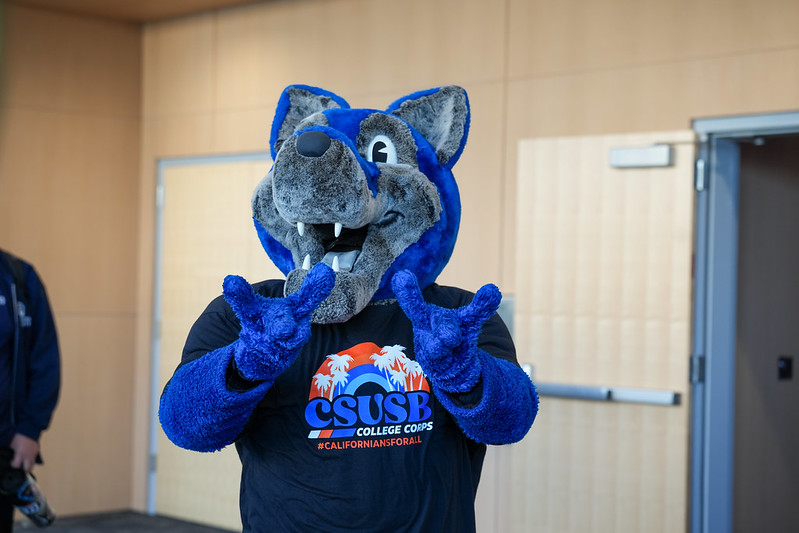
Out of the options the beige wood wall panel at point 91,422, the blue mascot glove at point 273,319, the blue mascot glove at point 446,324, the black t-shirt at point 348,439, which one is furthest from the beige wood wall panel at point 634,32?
the beige wood wall panel at point 91,422

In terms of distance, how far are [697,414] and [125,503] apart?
10.9ft

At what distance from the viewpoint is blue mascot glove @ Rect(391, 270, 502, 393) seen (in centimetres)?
130

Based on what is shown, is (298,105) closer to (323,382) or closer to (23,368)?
(323,382)

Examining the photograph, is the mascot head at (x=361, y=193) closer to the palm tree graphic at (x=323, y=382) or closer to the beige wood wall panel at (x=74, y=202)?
the palm tree graphic at (x=323, y=382)

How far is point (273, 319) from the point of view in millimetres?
1279

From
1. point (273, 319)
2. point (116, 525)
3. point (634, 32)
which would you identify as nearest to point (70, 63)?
point (116, 525)

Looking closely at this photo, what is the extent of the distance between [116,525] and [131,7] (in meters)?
2.80

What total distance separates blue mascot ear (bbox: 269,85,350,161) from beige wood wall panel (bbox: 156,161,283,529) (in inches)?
106

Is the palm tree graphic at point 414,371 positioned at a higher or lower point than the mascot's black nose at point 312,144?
lower

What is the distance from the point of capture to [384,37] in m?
4.35

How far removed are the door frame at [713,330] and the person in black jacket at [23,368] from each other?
240 cm

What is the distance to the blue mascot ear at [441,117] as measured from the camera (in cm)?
184

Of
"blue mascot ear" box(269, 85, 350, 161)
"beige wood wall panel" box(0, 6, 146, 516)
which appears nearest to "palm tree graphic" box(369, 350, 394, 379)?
"blue mascot ear" box(269, 85, 350, 161)

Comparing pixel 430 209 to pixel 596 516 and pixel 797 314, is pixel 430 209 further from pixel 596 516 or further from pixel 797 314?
pixel 797 314
